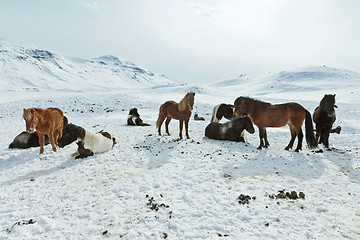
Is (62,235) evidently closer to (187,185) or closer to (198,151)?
(187,185)

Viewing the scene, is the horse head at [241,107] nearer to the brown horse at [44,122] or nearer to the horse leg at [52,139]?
the brown horse at [44,122]

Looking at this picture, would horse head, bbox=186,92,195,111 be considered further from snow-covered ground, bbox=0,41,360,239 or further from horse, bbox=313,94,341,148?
horse, bbox=313,94,341,148

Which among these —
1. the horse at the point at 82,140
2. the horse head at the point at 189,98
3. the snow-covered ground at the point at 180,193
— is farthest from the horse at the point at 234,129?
the horse at the point at 82,140

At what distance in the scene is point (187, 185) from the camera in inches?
223

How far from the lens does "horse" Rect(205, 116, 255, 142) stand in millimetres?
10508

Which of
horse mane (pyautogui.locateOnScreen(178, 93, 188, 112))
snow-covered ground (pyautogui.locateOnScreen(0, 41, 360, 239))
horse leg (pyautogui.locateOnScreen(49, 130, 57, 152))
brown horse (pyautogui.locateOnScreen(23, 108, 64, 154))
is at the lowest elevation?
snow-covered ground (pyautogui.locateOnScreen(0, 41, 360, 239))

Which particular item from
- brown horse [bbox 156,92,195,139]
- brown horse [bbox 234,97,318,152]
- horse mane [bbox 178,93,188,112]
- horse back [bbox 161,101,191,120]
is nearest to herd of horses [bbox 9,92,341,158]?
brown horse [bbox 234,97,318,152]

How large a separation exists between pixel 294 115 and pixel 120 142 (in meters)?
8.88

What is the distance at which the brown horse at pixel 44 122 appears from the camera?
310 inches

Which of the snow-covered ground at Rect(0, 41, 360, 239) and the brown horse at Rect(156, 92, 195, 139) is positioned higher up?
the brown horse at Rect(156, 92, 195, 139)

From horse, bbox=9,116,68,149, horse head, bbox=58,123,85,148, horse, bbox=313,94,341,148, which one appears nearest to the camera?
horse head, bbox=58,123,85,148

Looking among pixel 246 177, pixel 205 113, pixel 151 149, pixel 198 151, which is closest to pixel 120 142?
pixel 151 149

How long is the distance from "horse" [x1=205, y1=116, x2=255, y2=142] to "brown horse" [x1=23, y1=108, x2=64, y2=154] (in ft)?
26.1

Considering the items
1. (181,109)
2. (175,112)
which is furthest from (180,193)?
(175,112)
